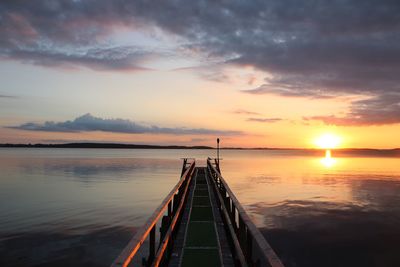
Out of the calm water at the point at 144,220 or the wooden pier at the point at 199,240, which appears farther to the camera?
the calm water at the point at 144,220

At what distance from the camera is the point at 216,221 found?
10883 millimetres

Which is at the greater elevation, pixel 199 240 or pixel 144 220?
pixel 199 240

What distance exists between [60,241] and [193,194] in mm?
6260

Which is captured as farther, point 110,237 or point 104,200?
Answer: point 104,200

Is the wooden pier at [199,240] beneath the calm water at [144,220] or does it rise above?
above

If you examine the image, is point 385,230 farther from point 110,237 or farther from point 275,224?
point 110,237

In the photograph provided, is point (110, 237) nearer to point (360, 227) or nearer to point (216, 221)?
point (216, 221)

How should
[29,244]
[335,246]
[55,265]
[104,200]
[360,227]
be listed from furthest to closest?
1. [104,200]
2. [360,227]
3. [335,246]
4. [29,244]
5. [55,265]

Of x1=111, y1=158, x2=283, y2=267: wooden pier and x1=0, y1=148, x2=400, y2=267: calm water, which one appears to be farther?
x1=0, y1=148, x2=400, y2=267: calm water

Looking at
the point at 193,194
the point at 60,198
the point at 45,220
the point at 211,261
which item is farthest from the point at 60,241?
the point at 60,198

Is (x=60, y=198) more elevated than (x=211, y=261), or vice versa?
(x=211, y=261)

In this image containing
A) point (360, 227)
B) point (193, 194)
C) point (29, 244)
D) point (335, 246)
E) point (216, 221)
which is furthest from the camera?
→ point (360, 227)

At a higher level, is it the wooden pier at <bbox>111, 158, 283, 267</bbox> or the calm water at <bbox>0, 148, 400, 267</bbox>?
the wooden pier at <bbox>111, 158, 283, 267</bbox>

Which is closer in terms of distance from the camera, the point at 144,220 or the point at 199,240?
the point at 199,240
